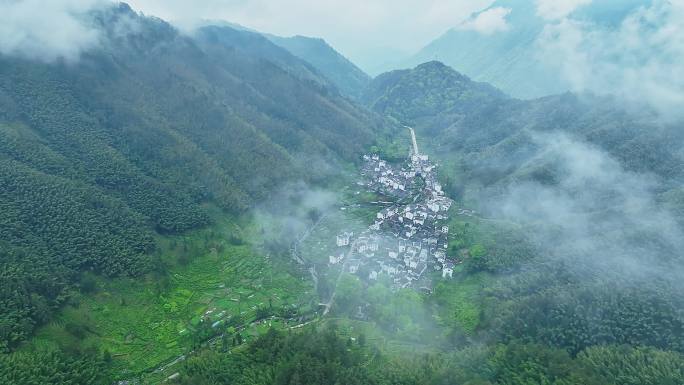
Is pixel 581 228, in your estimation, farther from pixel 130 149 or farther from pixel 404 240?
pixel 130 149

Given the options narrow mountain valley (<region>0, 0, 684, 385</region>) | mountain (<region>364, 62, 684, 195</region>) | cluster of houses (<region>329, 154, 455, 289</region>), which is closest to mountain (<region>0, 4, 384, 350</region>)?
narrow mountain valley (<region>0, 0, 684, 385</region>)

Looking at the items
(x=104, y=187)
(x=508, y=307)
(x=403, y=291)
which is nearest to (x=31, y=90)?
(x=104, y=187)

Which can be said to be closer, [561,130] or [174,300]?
[174,300]

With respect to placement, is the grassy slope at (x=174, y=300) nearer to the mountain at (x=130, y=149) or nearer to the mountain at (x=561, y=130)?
the mountain at (x=130, y=149)

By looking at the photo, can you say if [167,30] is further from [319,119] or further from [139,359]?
A: [139,359]

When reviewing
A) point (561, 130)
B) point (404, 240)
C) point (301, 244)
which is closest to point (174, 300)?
point (301, 244)
